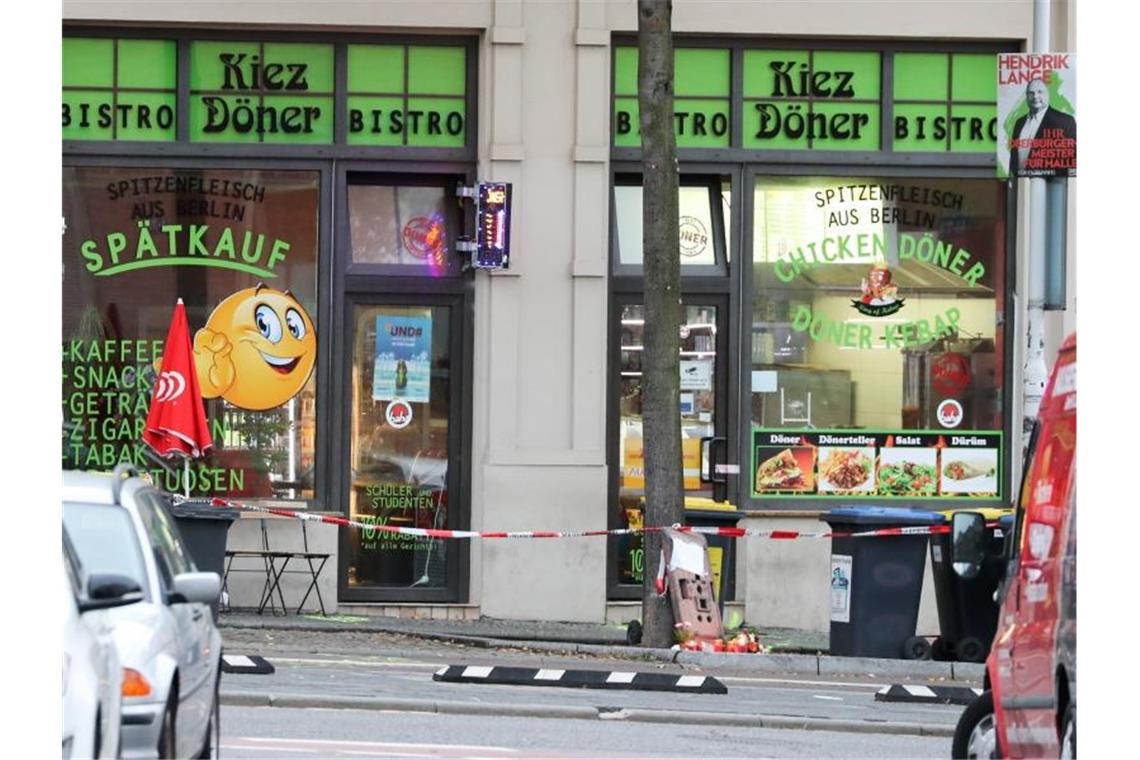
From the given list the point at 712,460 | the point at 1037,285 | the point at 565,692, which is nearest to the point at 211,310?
the point at 712,460

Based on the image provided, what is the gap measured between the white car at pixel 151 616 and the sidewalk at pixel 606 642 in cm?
790

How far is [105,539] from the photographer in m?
8.69

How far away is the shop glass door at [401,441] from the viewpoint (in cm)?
1986

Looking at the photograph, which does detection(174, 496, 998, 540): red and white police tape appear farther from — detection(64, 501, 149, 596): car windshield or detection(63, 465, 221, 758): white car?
detection(64, 501, 149, 596): car windshield

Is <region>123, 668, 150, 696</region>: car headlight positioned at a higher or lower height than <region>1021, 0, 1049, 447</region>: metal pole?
lower

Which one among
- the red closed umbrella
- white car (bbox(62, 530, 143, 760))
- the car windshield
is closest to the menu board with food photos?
the red closed umbrella

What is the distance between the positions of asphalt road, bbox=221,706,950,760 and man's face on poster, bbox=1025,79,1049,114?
232 inches

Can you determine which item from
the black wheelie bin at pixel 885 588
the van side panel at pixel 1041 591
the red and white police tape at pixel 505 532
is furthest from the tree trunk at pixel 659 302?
the van side panel at pixel 1041 591

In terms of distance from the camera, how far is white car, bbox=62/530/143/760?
762 cm

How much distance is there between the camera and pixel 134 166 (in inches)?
778

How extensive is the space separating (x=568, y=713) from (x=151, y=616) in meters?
5.47

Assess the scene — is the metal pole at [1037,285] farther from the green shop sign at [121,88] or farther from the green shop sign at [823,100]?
the green shop sign at [121,88]
